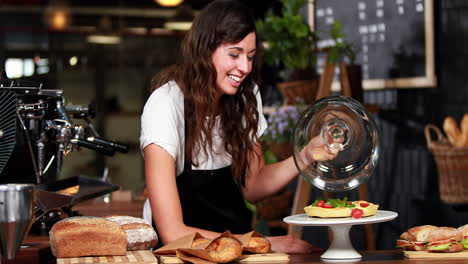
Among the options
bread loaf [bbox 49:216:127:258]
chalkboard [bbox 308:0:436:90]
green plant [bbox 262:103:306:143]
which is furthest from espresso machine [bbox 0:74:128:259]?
chalkboard [bbox 308:0:436:90]

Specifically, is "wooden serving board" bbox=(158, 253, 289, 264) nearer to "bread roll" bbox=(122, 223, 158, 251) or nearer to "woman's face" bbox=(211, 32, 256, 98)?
"bread roll" bbox=(122, 223, 158, 251)

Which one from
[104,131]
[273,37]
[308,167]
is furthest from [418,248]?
[104,131]

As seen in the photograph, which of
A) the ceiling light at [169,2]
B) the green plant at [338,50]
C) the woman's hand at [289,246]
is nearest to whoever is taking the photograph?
the woman's hand at [289,246]

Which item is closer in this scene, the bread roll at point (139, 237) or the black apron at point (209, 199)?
the bread roll at point (139, 237)

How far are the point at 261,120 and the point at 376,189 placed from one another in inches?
79.1

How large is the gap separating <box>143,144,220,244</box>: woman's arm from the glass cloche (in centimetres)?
37

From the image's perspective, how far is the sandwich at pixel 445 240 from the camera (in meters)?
1.90

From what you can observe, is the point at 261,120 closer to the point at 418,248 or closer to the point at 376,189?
the point at 418,248

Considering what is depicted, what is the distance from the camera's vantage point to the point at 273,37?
4105 millimetres

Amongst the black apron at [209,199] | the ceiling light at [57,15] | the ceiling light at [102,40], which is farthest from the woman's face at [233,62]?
the ceiling light at [57,15]

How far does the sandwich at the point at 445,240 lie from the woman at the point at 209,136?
0.32m

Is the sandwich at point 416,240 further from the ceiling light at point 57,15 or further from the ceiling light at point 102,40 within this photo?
the ceiling light at point 57,15

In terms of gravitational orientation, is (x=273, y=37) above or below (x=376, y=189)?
above

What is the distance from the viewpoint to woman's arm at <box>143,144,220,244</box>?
2.14 metres
